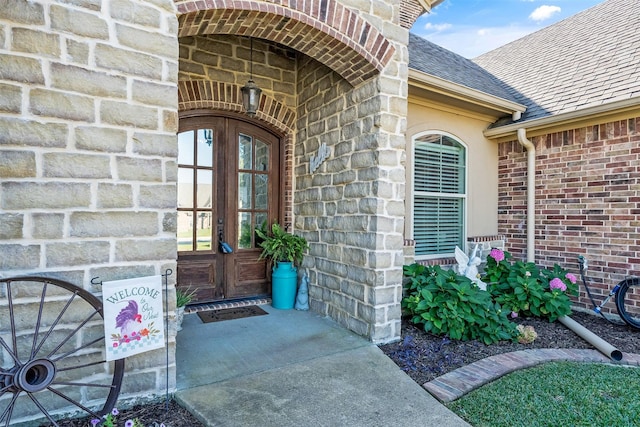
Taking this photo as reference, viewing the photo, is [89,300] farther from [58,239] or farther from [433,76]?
[433,76]

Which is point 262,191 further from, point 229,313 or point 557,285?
point 557,285

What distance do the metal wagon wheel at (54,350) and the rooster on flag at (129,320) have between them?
0.14 meters

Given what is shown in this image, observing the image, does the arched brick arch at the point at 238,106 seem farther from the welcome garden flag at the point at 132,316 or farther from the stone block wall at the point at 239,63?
the welcome garden flag at the point at 132,316

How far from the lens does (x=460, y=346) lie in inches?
140

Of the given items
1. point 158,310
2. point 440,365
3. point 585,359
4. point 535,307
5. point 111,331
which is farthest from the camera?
point 535,307

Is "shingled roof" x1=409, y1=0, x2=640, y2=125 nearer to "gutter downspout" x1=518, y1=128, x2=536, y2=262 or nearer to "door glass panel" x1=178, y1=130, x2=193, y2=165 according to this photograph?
"gutter downspout" x1=518, y1=128, x2=536, y2=262

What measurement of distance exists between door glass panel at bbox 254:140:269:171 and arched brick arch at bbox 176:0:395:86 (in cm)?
161

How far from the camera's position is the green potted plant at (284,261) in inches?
179

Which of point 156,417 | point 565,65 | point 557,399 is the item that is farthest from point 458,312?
point 565,65

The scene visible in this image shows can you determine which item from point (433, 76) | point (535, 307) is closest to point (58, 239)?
point (433, 76)

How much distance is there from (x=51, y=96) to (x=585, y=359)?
4.73m

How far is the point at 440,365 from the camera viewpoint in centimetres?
315

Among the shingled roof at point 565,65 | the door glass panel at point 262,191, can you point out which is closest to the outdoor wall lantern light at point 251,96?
the door glass panel at point 262,191

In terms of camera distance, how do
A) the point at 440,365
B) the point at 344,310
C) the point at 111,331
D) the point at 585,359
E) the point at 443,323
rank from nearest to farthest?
the point at 111,331, the point at 440,365, the point at 585,359, the point at 443,323, the point at 344,310
